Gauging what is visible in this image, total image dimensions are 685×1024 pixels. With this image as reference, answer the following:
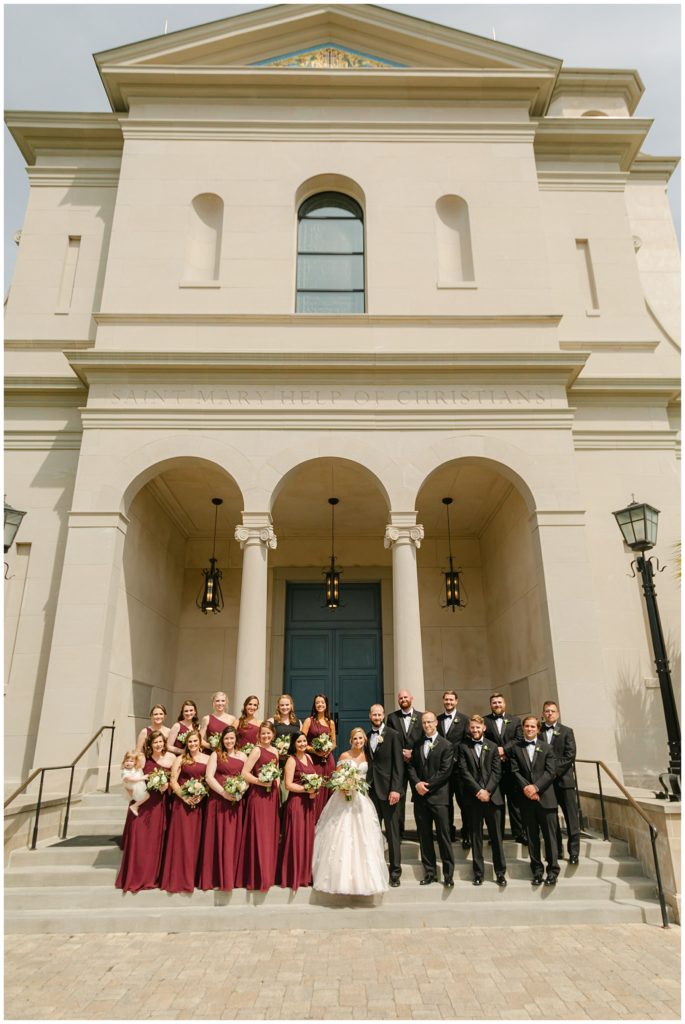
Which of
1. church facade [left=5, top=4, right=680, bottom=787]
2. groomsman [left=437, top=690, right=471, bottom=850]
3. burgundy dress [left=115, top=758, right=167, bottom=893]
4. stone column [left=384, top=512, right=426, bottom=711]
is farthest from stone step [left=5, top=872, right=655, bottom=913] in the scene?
church facade [left=5, top=4, right=680, bottom=787]

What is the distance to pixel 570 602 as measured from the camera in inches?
445

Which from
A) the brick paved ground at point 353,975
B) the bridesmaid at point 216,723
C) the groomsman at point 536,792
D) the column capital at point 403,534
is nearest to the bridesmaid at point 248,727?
the bridesmaid at point 216,723

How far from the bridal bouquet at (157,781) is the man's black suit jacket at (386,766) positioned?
2.39m

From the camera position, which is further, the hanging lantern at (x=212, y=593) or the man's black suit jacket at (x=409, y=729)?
the hanging lantern at (x=212, y=593)

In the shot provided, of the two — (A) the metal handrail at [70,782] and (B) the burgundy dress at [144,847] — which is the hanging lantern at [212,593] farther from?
(B) the burgundy dress at [144,847]

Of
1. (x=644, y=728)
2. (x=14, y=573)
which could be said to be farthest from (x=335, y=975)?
(x=14, y=573)

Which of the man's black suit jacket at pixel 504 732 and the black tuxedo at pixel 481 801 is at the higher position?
the man's black suit jacket at pixel 504 732

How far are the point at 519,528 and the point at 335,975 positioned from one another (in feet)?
31.4

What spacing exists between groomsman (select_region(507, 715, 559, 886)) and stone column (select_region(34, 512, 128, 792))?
6769 millimetres

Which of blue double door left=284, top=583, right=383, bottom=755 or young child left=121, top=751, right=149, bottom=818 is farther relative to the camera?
blue double door left=284, top=583, right=383, bottom=755

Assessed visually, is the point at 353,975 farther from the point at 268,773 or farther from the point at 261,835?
Result: the point at 268,773

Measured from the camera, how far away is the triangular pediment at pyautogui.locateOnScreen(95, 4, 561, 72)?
1541cm

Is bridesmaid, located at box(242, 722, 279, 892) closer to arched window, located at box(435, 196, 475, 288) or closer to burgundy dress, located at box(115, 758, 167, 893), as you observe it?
burgundy dress, located at box(115, 758, 167, 893)

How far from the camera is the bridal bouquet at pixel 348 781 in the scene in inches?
281
